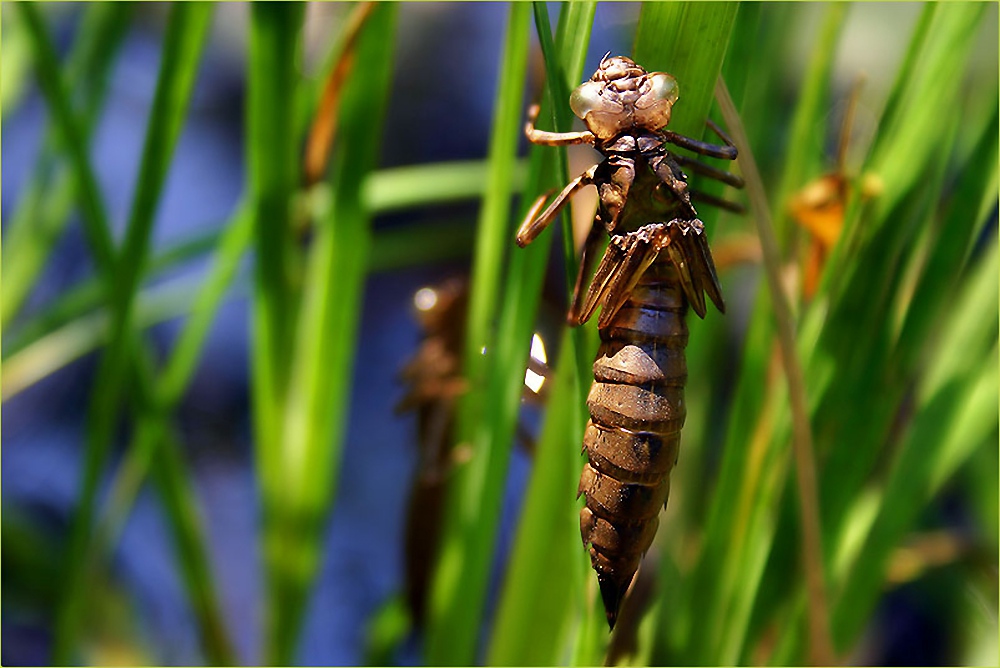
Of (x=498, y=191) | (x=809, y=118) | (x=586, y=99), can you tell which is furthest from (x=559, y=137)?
(x=809, y=118)

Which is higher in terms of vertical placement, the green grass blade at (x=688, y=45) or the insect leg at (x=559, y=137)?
the green grass blade at (x=688, y=45)

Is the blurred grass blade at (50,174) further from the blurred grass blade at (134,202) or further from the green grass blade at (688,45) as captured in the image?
the green grass blade at (688,45)

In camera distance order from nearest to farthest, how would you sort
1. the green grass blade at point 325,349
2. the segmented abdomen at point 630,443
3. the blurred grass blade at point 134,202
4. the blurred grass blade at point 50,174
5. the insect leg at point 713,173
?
1. the segmented abdomen at point 630,443
2. the insect leg at point 713,173
3. the blurred grass blade at point 134,202
4. the green grass blade at point 325,349
5. the blurred grass blade at point 50,174

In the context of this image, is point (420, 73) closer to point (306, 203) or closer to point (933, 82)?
point (306, 203)

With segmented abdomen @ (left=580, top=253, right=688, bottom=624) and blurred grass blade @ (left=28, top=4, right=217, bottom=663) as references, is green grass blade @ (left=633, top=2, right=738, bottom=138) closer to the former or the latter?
segmented abdomen @ (left=580, top=253, right=688, bottom=624)

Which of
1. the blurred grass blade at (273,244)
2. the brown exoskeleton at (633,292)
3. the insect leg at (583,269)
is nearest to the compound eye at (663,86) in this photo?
the brown exoskeleton at (633,292)

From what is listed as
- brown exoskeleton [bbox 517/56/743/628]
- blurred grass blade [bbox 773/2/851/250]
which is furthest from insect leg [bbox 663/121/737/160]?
blurred grass blade [bbox 773/2/851/250]

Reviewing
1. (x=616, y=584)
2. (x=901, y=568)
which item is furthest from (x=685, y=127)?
(x=901, y=568)

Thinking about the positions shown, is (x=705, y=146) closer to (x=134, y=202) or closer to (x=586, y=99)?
(x=586, y=99)
